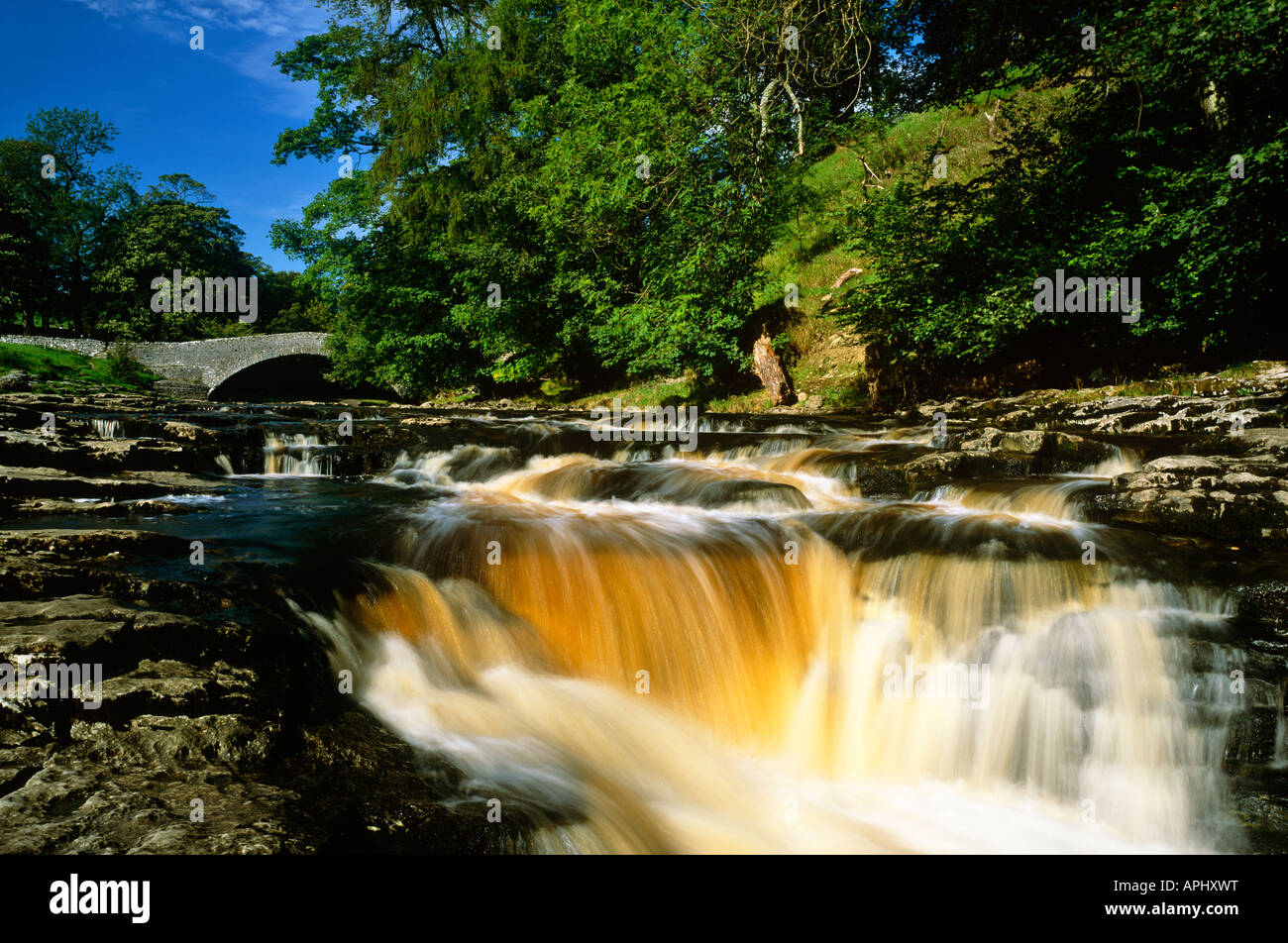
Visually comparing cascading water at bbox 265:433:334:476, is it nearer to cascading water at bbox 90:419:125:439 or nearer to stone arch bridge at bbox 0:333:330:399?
cascading water at bbox 90:419:125:439

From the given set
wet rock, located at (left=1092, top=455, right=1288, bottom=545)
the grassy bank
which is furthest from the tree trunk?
the grassy bank

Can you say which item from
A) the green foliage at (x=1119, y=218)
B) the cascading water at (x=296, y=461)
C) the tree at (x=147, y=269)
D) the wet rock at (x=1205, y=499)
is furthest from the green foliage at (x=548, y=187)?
the tree at (x=147, y=269)

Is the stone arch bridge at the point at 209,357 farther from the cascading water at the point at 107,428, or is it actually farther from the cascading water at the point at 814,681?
the cascading water at the point at 814,681

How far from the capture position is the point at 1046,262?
1223cm

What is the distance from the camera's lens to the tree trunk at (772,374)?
709 inches

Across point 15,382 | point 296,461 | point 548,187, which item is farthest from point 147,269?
point 296,461

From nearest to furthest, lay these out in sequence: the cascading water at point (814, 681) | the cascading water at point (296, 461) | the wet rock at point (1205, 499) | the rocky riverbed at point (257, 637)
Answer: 1. the rocky riverbed at point (257, 637)
2. the cascading water at point (814, 681)
3. the wet rock at point (1205, 499)
4. the cascading water at point (296, 461)

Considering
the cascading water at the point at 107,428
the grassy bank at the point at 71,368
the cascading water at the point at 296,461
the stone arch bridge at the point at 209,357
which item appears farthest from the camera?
the stone arch bridge at the point at 209,357

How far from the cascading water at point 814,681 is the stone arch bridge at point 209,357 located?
33.5 m

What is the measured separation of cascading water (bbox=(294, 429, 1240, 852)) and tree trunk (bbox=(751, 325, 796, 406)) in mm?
11204

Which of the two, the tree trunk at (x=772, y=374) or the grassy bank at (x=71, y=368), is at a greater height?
the grassy bank at (x=71, y=368)

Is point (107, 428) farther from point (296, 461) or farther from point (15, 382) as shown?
point (15, 382)

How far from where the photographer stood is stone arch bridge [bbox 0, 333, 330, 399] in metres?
34.3
